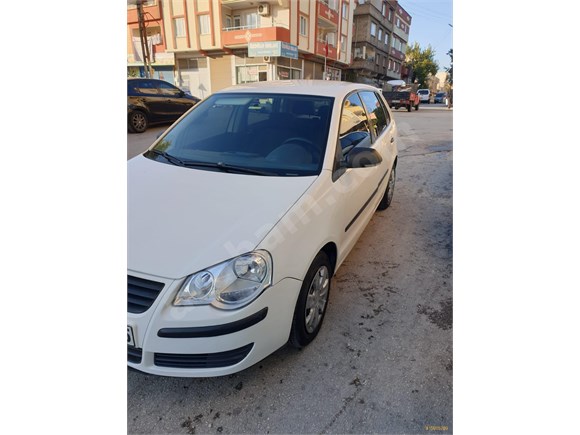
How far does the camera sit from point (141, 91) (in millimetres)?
9883

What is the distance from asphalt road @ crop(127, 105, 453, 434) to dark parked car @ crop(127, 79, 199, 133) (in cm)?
889

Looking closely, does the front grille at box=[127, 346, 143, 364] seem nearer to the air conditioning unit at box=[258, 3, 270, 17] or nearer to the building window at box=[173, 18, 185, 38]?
the air conditioning unit at box=[258, 3, 270, 17]

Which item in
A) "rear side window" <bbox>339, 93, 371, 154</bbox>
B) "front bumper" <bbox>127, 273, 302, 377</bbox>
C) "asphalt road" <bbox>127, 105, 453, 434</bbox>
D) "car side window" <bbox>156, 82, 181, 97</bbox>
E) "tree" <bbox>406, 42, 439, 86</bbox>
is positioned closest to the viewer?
"front bumper" <bbox>127, 273, 302, 377</bbox>

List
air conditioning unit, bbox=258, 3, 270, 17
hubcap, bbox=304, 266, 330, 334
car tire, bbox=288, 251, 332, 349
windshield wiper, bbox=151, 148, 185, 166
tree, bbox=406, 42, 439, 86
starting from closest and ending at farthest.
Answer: car tire, bbox=288, 251, 332, 349
hubcap, bbox=304, 266, 330, 334
windshield wiper, bbox=151, 148, 185, 166
air conditioning unit, bbox=258, 3, 270, 17
tree, bbox=406, 42, 439, 86

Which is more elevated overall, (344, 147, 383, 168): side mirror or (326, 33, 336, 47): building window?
(326, 33, 336, 47): building window

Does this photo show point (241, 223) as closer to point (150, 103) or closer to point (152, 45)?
point (150, 103)

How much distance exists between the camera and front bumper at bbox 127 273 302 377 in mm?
1561

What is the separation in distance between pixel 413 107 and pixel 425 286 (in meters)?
24.4

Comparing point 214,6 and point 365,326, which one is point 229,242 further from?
point 214,6

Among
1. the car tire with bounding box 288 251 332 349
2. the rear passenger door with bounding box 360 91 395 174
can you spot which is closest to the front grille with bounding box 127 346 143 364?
the car tire with bounding box 288 251 332 349

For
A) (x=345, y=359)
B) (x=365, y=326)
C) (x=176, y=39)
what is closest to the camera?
(x=345, y=359)

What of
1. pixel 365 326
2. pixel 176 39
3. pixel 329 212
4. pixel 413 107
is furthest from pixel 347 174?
pixel 176 39

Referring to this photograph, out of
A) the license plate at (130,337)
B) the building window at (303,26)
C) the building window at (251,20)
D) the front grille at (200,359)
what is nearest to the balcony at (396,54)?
the building window at (303,26)

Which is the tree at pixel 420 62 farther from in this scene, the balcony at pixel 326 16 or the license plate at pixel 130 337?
the license plate at pixel 130 337
